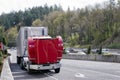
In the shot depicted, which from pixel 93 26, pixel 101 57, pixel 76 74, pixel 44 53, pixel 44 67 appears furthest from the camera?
pixel 93 26

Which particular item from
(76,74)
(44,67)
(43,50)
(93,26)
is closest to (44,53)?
(43,50)

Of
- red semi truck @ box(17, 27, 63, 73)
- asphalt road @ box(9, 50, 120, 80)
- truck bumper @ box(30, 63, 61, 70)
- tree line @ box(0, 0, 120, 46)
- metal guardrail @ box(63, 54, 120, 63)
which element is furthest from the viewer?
tree line @ box(0, 0, 120, 46)

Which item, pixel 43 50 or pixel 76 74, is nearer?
pixel 76 74

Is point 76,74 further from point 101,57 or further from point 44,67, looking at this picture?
point 101,57

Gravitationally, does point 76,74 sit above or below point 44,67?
below

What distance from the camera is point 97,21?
121m

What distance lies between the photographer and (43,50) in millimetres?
25516

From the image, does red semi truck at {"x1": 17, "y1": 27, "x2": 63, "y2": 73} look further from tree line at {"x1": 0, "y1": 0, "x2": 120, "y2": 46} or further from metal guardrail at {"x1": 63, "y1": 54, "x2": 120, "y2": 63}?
tree line at {"x1": 0, "y1": 0, "x2": 120, "y2": 46}

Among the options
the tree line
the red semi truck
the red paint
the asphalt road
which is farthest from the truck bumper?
the tree line

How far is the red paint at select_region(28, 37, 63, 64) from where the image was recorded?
25359 mm

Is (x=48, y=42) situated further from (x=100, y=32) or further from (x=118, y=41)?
(x=100, y=32)

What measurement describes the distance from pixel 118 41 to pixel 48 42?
89.2 metres

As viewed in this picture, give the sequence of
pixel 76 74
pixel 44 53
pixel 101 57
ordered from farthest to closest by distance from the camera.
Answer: pixel 101 57
pixel 44 53
pixel 76 74

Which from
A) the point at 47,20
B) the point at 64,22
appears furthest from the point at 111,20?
the point at 47,20
